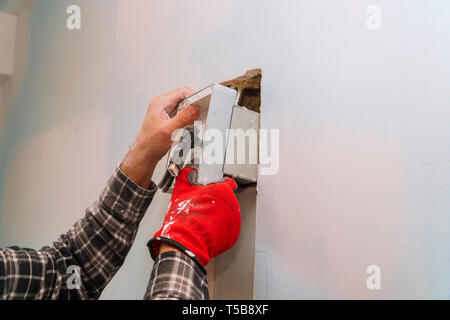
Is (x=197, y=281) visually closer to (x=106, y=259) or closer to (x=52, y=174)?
(x=106, y=259)

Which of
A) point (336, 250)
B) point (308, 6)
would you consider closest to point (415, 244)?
point (336, 250)

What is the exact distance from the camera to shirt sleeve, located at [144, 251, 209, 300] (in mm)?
592

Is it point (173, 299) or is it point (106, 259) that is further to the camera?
point (106, 259)

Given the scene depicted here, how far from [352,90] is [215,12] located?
416mm

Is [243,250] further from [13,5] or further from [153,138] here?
[13,5]

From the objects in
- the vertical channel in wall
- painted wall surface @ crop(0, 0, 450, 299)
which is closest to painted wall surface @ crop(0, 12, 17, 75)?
painted wall surface @ crop(0, 0, 450, 299)

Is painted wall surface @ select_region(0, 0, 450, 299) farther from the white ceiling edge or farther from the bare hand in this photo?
the white ceiling edge

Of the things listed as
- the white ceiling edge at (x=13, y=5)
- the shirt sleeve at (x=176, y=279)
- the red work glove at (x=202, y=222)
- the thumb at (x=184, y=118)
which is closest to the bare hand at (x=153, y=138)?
the thumb at (x=184, y=118)

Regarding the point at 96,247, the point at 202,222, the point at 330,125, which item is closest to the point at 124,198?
the point at 96,247

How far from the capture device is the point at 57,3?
183cm

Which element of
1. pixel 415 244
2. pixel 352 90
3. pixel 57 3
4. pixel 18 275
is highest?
pixel 57 3

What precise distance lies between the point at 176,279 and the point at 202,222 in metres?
0.11

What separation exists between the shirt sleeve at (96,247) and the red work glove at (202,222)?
140 mm

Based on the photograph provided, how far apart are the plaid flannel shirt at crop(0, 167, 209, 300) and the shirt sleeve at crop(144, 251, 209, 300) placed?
212 mm
